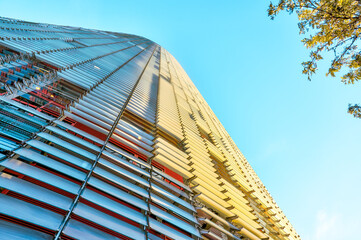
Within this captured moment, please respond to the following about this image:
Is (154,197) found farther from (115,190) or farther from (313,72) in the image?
(313,72)

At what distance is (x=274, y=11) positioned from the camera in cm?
540

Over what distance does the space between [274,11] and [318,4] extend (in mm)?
937

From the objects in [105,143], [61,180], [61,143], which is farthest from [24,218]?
[105,143]

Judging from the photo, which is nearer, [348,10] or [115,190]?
[115,190]

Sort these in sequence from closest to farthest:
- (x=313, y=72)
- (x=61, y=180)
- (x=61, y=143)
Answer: (x=61, y=180) < (x=61, y=143) < (x=313, y=72)

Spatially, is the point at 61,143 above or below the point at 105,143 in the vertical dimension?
below

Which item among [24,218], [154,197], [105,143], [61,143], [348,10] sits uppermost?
[348,10]

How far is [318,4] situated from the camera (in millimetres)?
4812

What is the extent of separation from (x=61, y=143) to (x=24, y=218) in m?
1.10

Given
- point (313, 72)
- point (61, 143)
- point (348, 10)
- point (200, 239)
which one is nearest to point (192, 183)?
point (200, 239)

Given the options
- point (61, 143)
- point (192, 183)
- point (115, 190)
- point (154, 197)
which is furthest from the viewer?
point (192, 183)

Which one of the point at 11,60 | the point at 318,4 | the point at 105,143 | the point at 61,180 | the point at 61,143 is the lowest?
the point at 61,180

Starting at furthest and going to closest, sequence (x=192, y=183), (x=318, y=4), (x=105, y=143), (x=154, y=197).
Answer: (x=318, y=4), (x=192, y=183), (x=105, y=143), (x=154, y=197)

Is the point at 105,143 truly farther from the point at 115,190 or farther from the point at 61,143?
the point at 115,190
